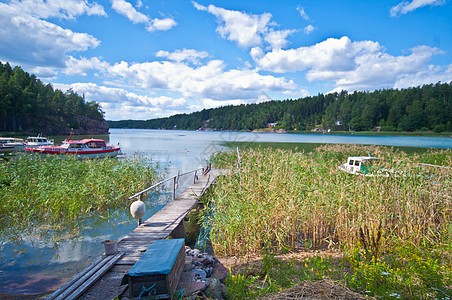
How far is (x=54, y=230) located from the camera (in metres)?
8.51

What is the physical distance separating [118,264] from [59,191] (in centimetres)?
627

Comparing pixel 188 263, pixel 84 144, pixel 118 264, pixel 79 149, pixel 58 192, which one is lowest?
pixel 118 264

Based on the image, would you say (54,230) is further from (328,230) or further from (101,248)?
(328,230)

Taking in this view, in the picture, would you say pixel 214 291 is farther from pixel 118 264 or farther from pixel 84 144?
pixel 84 144

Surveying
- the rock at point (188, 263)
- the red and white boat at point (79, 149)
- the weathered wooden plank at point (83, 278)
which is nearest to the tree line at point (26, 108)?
the red and white boat at point (79, 149)

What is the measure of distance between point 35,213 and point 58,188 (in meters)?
1.13

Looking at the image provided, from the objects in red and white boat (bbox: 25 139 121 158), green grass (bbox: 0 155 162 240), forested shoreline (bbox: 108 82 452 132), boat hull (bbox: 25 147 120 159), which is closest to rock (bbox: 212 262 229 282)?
green grass (bbox: 0 155 162 240)

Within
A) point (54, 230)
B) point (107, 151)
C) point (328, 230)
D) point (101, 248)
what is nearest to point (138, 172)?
point (54, 230)

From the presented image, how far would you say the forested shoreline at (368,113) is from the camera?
284 feet

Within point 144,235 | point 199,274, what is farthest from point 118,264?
point 199,274

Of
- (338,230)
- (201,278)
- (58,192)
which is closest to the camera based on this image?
(201,278)

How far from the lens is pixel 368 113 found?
10019 cm

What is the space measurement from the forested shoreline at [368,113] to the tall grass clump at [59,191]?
205 feet

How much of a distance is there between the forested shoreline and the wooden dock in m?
66.2
